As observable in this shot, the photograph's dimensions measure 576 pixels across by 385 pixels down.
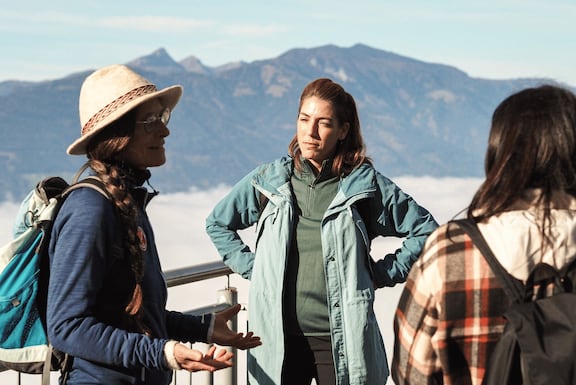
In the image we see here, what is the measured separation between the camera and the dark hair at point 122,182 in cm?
227

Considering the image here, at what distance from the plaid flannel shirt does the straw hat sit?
872 millimetres

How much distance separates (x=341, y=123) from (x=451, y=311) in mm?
1874

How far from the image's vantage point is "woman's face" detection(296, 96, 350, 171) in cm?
369

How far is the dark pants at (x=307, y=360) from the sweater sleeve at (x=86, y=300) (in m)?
1.38

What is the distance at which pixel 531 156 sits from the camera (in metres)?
1.91

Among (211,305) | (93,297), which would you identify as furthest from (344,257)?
(93,297)

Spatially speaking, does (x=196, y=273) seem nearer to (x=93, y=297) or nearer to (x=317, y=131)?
(x=317, y=131)

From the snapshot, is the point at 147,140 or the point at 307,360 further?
the point at 307,360

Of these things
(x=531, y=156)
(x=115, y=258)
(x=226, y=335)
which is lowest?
(x=226, y=335)

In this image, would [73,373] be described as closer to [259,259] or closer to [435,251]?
[435,251]

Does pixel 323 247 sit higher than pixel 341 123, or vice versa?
pixel 341 123

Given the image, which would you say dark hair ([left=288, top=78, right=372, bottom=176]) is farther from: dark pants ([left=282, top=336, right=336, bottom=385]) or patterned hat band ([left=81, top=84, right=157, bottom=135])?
patterned hat band ([left=81, top=84, right=157, bottom=135])

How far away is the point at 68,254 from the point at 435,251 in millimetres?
860

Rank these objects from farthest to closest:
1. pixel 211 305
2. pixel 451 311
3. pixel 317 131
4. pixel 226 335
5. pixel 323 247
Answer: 1. pixel 211 305
2. pixel 317 131
3. pixel 323 247
4. pixel 226 335
5. pixel 451 311
